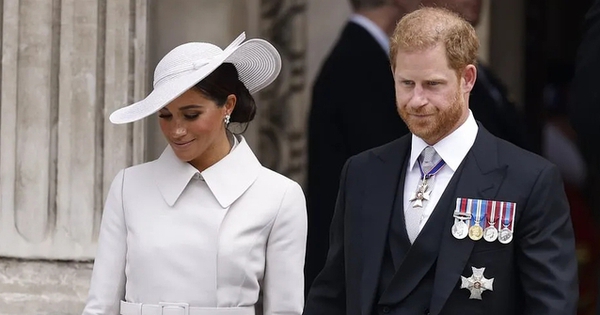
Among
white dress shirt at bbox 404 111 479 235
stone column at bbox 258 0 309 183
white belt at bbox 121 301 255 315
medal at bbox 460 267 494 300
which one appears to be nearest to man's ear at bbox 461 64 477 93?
white dress shirt at bbox 404 111 479 235

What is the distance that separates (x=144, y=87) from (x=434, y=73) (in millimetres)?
2217

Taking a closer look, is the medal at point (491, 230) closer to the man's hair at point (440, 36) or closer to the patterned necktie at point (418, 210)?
the patterned necktie at point (418, 210)

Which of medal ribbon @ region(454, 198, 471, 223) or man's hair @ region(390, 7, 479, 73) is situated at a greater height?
man's hair @ region(390, 7, 479, 73)

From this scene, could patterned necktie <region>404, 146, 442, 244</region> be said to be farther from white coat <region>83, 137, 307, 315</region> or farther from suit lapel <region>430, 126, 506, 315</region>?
white coat <region>83, 137, 307, 315</region>

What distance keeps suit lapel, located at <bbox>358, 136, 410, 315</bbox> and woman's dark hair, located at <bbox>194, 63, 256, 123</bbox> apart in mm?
662

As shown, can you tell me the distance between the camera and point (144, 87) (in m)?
6.00

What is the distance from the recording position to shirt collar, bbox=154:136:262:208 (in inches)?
186

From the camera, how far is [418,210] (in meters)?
4.14

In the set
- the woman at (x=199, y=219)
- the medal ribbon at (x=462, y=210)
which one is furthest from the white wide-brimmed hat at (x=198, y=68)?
the medal ribbon at (x=462, y=210)

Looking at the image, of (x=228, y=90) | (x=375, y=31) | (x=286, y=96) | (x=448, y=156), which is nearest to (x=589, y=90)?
(x=448, y=156)

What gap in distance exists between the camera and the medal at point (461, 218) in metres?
4.04

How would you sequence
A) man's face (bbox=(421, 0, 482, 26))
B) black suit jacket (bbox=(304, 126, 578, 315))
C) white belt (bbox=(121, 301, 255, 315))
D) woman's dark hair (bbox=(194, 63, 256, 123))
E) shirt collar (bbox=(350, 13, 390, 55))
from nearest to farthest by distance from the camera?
black suit jacket (bbox=(304, 126, 578, 315)) → white belt (bbox=(121, 301, 255, 315)) → woman's dark hair (bbox=(194, 63, 256, 123)) → man's face (bbox=(421, 0, 482, 26)) → shirt collar (bbox=(350, 13, 390, 55))

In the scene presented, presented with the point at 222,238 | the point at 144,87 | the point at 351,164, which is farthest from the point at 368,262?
the point at 144,87

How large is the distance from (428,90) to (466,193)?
32cm
